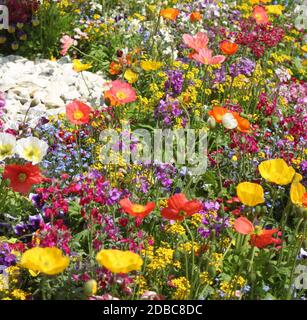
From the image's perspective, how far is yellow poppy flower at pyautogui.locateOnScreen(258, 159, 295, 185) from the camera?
9.89 feet

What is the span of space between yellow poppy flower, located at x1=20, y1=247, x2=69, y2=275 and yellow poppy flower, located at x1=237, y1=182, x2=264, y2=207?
88cm

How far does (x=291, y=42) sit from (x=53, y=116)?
284 centimetres

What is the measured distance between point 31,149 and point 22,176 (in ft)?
0.98

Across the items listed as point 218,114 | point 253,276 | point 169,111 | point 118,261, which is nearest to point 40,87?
point 169,111

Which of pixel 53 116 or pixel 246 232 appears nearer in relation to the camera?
pixel 246 232

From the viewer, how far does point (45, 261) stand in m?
2.42

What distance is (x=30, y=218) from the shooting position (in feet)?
10.8

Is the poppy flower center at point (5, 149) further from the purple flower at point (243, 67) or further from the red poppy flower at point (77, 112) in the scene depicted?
the purple flower at point (243, 67)

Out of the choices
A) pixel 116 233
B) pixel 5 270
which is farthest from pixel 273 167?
pixel 5 270

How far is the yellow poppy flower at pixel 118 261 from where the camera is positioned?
239 centimetres

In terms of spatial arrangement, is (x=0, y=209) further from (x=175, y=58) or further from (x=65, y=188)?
(x=175, y=58)

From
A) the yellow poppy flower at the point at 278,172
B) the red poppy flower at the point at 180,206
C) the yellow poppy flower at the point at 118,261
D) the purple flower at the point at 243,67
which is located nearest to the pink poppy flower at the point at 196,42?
the purple flower at the point at 243,67

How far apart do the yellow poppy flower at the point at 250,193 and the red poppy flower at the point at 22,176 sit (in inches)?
37.8

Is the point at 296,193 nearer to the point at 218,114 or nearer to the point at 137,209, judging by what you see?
the point at 218,114
